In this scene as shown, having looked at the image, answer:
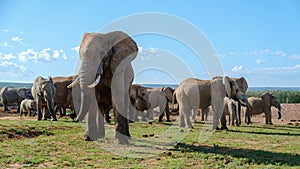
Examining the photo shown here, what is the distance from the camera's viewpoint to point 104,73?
11.0 m

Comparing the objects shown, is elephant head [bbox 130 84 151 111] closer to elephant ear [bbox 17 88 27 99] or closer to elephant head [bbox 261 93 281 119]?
elephant head [bbox 261 93 281 119]

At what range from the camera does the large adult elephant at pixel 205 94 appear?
61.2 ft

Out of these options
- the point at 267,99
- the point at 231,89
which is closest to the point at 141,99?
the point at 231,89

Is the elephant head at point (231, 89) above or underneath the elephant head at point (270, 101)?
above

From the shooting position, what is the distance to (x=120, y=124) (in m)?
11.0

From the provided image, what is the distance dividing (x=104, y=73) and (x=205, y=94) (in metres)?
9.22

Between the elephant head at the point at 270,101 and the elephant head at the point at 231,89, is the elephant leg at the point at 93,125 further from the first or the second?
the elephant head at the point at 270,101

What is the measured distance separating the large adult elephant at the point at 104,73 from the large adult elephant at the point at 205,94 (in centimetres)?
755

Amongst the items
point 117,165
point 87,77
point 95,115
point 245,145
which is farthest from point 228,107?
point 117,165

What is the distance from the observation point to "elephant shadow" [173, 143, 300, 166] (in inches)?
347

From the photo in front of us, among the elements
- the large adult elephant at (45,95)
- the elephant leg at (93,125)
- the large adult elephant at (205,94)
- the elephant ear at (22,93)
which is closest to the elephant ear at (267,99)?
the large adult elephant at (205,94)

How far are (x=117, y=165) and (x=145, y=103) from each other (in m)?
17.2

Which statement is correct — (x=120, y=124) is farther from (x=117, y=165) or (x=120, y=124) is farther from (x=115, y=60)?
(x=117, y=165)

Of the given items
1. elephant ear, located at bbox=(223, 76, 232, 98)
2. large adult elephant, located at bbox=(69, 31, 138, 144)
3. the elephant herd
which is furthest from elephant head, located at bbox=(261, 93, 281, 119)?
large adult elephant, located at bbox=(69, 31, 138, 144)
